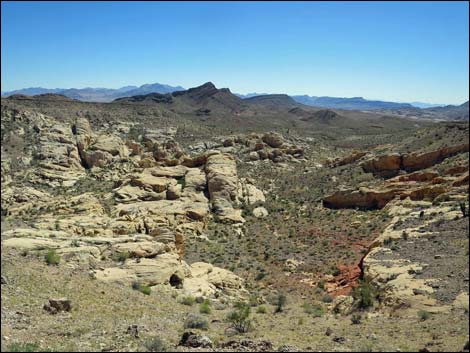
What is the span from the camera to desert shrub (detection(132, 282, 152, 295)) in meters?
16.1

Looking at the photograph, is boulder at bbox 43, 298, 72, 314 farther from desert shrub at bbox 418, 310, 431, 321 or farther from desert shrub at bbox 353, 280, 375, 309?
desert shrub at bbox 418, 310, 431, 321

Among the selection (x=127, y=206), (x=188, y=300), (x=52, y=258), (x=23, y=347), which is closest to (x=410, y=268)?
(x=188, y=300)

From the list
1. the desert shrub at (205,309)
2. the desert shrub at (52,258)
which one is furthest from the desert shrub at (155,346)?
the desert shrub at (52,258)

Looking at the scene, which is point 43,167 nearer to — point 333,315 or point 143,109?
point 333,315

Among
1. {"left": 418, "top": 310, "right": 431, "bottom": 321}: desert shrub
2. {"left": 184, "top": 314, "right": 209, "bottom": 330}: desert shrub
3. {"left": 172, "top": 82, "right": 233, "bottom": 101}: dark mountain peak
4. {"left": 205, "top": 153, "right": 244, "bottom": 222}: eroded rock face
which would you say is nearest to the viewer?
{"left": 184, "top": 314, "right": 209, "bottom": 330}: desert shrub

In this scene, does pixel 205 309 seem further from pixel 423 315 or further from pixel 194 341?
pixel 423 315

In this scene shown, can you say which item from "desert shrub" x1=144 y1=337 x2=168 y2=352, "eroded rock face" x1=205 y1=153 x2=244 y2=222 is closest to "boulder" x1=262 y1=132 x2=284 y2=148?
"eroded rock face" x1=205 y1=153 x2=244 y2=222

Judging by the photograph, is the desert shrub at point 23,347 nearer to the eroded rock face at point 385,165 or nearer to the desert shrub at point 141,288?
the desert shrub at point 141,288

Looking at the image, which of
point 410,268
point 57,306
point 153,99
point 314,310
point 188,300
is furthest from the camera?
point 153,99

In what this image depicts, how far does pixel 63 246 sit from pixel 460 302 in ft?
51.7

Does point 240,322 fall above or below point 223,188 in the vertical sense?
below

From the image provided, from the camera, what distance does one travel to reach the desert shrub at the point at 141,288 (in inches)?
633

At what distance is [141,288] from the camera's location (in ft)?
53.5

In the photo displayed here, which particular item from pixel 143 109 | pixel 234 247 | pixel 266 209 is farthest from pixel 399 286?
pixel 143 109
